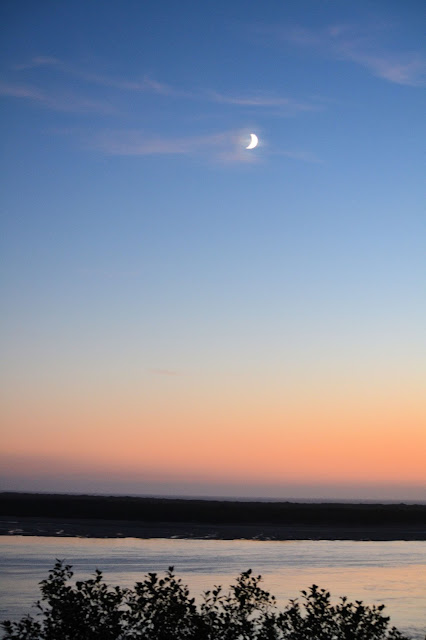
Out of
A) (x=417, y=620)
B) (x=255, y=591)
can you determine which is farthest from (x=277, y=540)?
(x=255, y=591)

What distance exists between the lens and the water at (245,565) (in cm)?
2959

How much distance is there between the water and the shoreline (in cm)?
428

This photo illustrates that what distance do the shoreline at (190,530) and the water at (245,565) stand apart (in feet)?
14.0

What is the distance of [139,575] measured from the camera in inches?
1345

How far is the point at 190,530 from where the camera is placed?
6550cm

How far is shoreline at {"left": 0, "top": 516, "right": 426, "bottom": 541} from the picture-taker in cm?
5809

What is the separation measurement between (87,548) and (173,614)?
35.6 metres

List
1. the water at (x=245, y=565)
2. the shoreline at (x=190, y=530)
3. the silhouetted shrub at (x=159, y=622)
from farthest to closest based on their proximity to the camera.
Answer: the shoreline at (x=190, y=530) < the water at (x=245, y=565) < the silhouetted shrub at (x=159, y=622)

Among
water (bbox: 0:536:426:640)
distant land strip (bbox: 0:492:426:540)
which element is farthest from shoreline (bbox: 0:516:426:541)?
water (bbox: 0:536:426:640)

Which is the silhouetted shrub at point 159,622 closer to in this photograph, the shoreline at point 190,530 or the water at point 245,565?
the water at point 245,565

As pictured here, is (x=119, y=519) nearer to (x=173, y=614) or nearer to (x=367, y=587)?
(x=367, y=587)

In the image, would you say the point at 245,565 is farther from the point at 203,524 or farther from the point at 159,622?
the point at 203,524

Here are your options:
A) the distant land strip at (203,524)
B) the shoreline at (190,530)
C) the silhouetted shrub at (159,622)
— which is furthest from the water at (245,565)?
the silhouetted shrub at (159,622)

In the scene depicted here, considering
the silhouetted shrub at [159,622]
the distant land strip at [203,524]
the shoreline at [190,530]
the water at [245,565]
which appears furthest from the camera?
the distant land strip at [203,524]
